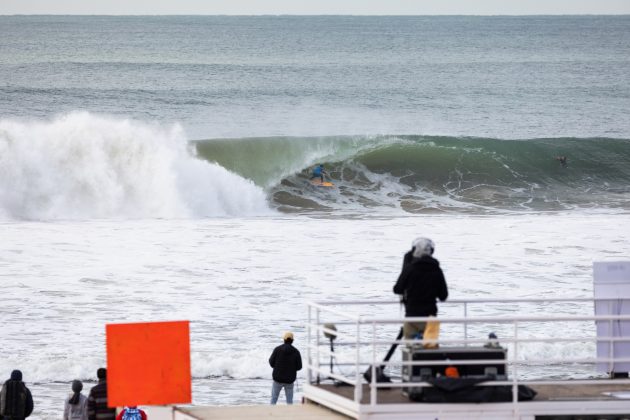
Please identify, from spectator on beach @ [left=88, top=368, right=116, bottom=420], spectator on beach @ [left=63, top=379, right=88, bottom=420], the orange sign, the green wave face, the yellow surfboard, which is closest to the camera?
the orange sign

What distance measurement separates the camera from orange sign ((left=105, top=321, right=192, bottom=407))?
876cm

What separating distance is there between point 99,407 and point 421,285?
3.76m

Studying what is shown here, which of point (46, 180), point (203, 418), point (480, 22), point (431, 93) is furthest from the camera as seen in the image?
point (480, 22)

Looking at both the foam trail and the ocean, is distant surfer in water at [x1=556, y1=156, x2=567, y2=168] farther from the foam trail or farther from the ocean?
the foam trail

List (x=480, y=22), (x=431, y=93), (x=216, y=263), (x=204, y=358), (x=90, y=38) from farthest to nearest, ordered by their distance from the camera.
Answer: (x=480, y=22) → (x=90, y=38) → (x=431, y=93) → (x=216, y=263) → (x=204, y=358)

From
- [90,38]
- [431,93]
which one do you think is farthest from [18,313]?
[90,38]

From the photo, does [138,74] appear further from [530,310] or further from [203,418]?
[203,418]

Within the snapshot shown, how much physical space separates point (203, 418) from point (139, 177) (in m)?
28.0

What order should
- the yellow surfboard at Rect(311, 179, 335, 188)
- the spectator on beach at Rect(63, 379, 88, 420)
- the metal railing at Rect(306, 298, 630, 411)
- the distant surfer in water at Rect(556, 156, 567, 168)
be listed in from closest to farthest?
the metal railing at Rect(306, 298, 630, 411)
the spectator on beach at Rect(63, 379, 88, 420)
the yellow surfboard at Rect(311, 179, 335, 188)
the distant surfer in water at Rect(556, 156, 567, 168)

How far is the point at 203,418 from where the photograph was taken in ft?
29.4

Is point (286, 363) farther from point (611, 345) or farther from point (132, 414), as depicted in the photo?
point (611, 345)

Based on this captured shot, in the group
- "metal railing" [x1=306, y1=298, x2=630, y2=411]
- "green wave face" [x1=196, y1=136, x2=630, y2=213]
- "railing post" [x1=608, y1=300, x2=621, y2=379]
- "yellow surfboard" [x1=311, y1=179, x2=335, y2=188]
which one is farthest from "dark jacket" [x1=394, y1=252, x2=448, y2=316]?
"yellow surfboard" [x1=311, y1=179, x2=335, y2=188]

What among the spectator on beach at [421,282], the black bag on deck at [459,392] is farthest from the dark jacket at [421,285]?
the black bag on deck at [459,392]

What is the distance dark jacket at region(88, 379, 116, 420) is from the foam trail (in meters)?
21.9
